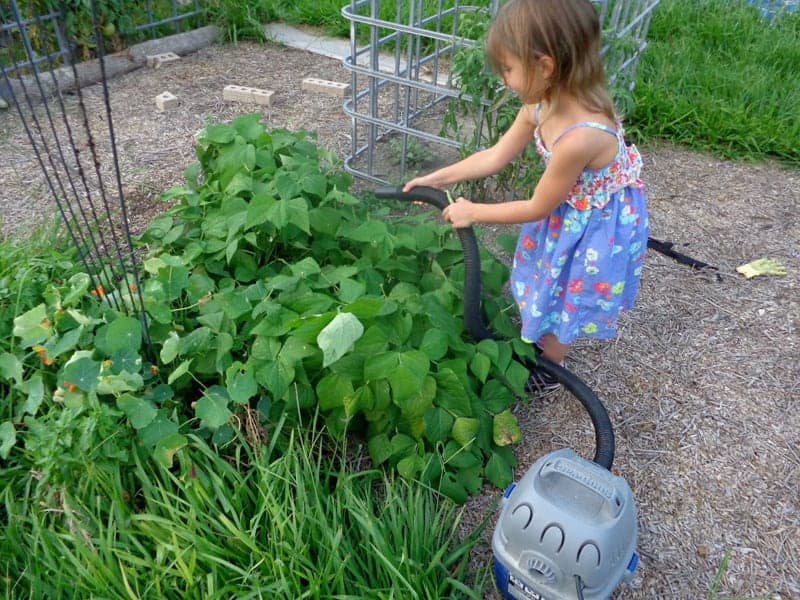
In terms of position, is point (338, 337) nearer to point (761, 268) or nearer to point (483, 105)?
point (483, 105)

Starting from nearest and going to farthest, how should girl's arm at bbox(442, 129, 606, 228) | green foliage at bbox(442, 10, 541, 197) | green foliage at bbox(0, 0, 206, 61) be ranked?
girl's arm at bbox(442, 129, 606, 228), green foliage at bbox(442, 10, 541, 197), green foliage at bbox(0, 0, 206, 61)

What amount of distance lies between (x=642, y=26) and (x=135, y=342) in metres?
3.43

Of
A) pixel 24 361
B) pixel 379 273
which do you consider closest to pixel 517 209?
pixel 379 273

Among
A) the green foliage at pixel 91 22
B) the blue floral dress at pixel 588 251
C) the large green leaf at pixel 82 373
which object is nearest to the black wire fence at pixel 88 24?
the green foliage at pixel 91 22

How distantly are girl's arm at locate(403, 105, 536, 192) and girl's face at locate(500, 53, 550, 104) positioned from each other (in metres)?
0.18

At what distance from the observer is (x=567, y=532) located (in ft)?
4.49

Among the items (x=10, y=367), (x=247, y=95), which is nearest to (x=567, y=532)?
(x=10, y=367)

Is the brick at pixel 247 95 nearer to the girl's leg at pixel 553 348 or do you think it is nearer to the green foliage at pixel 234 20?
the green foliage at pixel 234 20

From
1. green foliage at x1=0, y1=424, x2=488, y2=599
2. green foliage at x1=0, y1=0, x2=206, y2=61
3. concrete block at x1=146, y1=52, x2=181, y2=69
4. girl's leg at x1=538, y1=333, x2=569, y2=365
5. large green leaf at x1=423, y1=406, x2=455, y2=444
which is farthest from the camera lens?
concrete block at x1=146, y1=52, x2=181, y2=69

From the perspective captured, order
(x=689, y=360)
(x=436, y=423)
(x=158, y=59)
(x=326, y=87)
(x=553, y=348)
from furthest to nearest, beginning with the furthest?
(x=158, y=59)
(x=326, y=87)
(x=689, y=360)
(x=553, y=348)
(x=436, y=423)

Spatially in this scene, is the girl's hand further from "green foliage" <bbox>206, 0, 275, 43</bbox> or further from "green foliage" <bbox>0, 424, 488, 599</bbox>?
"green foliage" <bbox>206, 0, 275, 43</bbox>

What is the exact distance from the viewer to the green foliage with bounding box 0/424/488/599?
1.60 meters

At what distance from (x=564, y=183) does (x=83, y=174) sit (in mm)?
1368

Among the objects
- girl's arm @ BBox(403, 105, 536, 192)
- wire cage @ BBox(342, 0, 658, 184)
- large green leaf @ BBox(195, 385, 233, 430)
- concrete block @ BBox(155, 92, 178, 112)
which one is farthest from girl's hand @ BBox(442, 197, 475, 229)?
concrete block @ BBox(155, 92, 178, 112)
